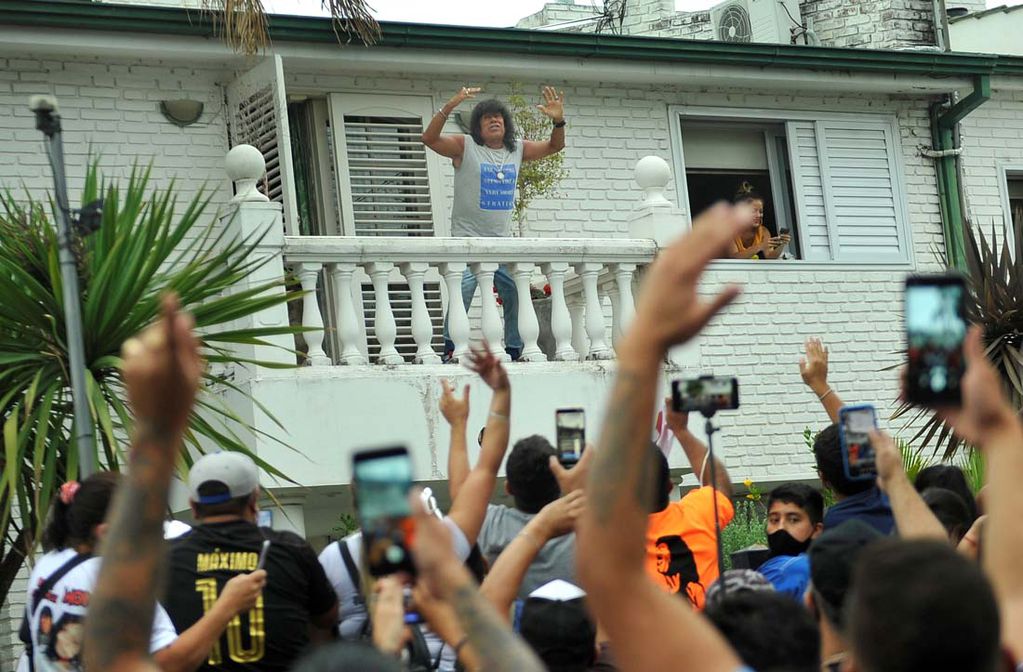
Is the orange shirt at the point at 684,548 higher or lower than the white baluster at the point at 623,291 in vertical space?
lower

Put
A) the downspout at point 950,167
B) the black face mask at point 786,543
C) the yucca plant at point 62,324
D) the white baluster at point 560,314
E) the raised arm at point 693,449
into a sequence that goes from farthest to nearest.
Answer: the downspout at point 950,167, the white baluster at point 560,314, the yucca plant at point 62,324, the raised arm at point 693,449, the black face mask at point 786,543

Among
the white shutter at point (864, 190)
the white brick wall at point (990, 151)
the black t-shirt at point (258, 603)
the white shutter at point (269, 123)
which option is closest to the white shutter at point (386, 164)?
the white shutter at point (269, 123)

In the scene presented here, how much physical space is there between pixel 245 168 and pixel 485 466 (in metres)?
5.75

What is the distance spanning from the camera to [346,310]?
1002 centimetres

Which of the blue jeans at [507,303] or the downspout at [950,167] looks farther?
the downspout at [950,167]

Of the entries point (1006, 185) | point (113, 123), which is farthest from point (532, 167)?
point (1006, 185)

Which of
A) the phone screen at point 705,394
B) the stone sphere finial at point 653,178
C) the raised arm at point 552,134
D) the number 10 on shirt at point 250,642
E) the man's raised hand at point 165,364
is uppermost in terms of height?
the raised arm at point 552,134

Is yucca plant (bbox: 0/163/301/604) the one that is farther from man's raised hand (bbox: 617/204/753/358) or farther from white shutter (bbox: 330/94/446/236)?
man's raised hand (bbox: 617/204/753/358)

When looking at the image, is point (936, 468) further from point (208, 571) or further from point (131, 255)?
point (131, 255)

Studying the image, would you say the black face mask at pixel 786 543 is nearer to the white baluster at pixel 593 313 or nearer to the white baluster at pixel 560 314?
the white baluster at pixel 560 314

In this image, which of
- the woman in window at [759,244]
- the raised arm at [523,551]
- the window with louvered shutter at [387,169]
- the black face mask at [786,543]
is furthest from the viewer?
the woman in window at [759,244]

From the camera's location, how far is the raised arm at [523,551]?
157 inches

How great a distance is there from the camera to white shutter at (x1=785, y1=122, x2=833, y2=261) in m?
14.2

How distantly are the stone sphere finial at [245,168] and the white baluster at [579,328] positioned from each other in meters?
2.40
